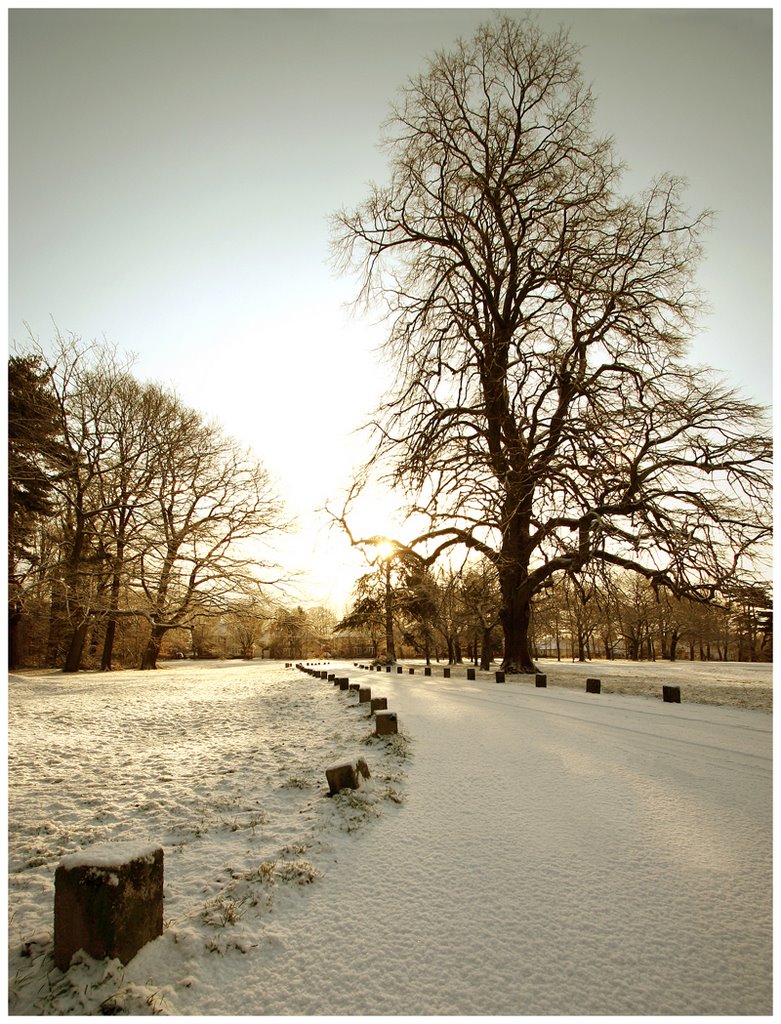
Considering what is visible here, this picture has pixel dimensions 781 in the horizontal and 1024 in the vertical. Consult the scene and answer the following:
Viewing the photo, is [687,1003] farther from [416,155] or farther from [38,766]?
[416,155]

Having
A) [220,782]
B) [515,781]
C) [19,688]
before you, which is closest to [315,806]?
[220,782]

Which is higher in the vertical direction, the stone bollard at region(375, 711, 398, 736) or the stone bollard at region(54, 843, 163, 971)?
the stone bollard at region(54, 843, 163, 971)

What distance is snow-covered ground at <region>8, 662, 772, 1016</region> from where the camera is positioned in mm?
1799

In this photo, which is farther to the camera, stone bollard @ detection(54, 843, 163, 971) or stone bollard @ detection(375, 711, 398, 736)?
stone bollard @ detection(375, 711, 398, 736)

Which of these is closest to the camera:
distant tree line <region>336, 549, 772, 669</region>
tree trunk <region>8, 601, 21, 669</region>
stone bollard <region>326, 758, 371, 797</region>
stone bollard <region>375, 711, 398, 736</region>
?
stone bollard <region>326, 758, 371, 797</region>

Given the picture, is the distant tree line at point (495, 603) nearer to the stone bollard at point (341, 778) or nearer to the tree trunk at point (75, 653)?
the stone bollard at point (341, 778)

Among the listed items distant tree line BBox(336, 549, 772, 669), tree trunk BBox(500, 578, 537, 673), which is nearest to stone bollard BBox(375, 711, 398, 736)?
distant tree line BBox(336, 549, 772, 669)

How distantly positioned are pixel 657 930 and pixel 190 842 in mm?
2752

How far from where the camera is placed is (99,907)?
73.5 inches

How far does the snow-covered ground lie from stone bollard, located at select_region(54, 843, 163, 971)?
60 mm

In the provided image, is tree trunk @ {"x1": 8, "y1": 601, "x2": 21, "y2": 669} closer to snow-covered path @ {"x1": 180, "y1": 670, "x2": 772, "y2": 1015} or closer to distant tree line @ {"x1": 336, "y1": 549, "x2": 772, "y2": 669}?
distant tree line @ {"x1": 336, "y1": 549, "x2": 772, "y2": 669}

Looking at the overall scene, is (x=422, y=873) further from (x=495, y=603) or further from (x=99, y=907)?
(x=495, y=603)

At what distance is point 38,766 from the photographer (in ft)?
15.8

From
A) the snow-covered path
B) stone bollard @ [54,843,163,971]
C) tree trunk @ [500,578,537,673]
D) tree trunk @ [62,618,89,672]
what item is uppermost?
stone bollard @ [54,843,163,971]
